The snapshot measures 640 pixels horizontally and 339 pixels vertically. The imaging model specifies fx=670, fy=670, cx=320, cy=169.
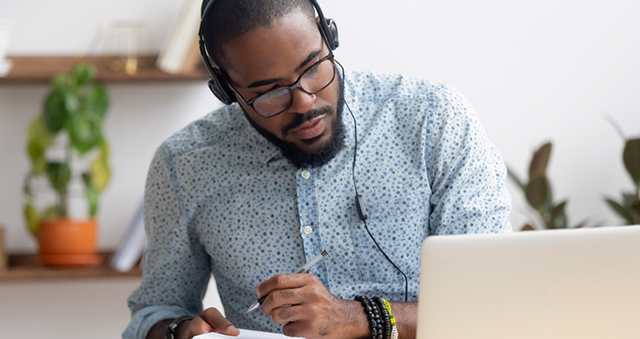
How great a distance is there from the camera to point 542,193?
1.89 meters


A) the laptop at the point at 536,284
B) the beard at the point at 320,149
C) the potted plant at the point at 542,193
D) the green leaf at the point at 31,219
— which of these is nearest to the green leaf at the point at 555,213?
the potted plant at the point at 542,193

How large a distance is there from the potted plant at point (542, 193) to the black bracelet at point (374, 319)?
979 mm

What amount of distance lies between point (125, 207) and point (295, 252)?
45.5 inches

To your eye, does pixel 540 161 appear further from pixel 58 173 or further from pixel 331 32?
pixel 58 173

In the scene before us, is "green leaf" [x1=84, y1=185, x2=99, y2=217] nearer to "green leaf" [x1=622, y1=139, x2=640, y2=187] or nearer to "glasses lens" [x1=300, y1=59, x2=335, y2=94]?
"glasses lens" [x1=300, y1=59, x2=335, y2=94]

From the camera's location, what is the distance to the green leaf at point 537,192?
1.87 meters

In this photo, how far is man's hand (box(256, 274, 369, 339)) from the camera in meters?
0.95

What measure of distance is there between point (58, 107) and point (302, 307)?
1.39 m

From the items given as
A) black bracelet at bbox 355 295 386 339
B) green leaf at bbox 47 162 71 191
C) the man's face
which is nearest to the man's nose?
the man's face

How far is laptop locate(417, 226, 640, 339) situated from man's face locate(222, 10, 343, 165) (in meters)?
0.52

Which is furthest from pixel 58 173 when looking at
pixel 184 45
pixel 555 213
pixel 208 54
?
pixel 555 213

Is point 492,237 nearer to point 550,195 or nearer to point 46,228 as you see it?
point 550,195

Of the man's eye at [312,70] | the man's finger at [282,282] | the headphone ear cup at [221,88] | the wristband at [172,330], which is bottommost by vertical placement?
the wristband at [172,330]

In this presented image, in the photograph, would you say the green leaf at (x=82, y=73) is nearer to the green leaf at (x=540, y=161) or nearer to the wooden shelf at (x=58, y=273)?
the wooden shelf at (x=58, y=273)
